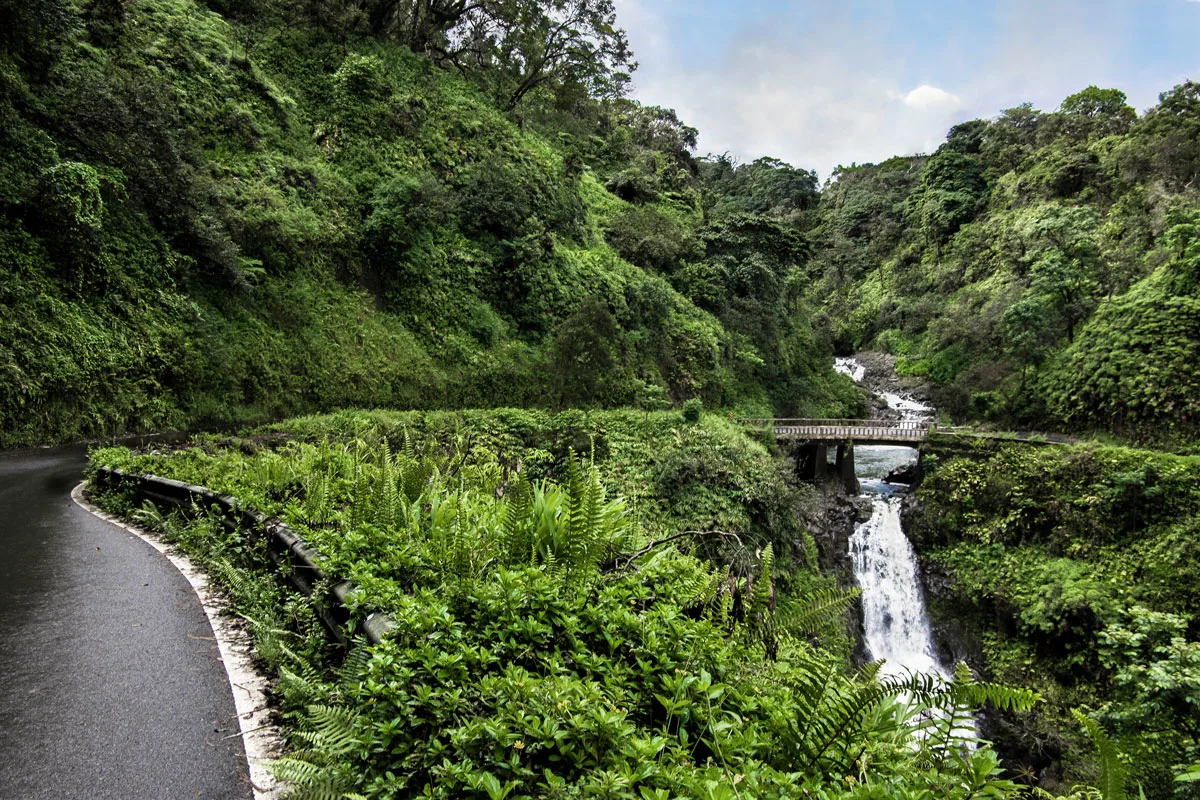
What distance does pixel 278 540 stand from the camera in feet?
15.3

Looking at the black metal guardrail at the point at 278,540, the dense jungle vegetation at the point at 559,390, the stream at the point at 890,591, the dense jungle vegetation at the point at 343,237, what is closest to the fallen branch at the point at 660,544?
the dense jungle vegetation at the point at 559,390

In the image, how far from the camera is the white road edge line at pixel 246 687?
8.30 ft

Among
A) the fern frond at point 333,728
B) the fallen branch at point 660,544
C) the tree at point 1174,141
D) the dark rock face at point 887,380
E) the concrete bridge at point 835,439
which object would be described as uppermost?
the tree at point 1174,141

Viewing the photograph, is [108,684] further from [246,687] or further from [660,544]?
[660,544]

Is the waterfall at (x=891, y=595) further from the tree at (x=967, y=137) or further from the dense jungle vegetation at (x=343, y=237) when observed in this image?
the tree at (x=967, y=137)

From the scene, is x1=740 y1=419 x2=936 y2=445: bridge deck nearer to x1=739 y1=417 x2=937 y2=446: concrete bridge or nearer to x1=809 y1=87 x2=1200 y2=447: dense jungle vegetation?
x1=739 y1=417 x2=937 y2=446: concrete bridge

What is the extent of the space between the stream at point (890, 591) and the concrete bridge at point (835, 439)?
4.60 ft

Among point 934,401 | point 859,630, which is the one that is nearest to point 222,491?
point 859,630

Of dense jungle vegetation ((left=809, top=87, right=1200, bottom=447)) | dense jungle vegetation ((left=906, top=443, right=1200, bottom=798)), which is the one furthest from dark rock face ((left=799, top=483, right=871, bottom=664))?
dense jungle vegetation ((left=809, top=87, right=1200, bottom=447))

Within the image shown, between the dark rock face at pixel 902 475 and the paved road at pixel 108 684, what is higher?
the paved road at pixel 108 684

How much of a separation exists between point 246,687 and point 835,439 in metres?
21.7

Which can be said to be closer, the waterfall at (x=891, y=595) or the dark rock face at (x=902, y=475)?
the waterfall at (x=891, y=595)

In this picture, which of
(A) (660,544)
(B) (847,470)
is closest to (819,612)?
(A) (660,544)

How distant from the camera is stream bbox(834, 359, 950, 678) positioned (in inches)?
651
